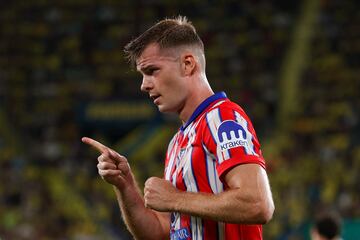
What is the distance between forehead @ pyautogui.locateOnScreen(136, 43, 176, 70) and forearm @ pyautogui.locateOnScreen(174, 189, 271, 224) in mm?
574

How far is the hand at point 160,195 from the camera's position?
10.1 feet

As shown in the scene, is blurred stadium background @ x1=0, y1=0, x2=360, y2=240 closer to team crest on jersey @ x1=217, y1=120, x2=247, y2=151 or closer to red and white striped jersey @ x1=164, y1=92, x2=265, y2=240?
red and white striped jersey @ x1=164, y1=92, x2=265, y2=240

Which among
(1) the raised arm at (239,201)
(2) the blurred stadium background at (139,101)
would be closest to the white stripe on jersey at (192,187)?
(1) the raised arm at (239,201)

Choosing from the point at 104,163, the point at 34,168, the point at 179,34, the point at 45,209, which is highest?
the point at 34,168

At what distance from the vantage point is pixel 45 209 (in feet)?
45.7

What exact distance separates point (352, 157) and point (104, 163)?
11178 millimetres

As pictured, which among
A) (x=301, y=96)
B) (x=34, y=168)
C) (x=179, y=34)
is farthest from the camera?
(x=301, y=96)

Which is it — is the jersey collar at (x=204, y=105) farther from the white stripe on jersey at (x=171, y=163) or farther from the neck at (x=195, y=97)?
A: the white stripe on jersey at (x=171, y=163)

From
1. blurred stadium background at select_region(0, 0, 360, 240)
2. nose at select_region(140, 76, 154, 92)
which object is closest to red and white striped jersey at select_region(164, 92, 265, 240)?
nose at select_region(140, 76, 154, 92)

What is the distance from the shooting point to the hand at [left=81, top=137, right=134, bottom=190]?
130 inches

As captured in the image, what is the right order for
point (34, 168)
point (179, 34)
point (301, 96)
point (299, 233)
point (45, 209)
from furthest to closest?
point (301, 96)
point (34, 168)
point (45, 209)
point (299, 233)
point (179, 34)

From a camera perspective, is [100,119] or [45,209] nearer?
[45,209]

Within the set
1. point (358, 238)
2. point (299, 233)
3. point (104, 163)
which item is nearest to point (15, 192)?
point (299, 233)

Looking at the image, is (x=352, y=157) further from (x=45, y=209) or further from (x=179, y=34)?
(x=179, y=34)
